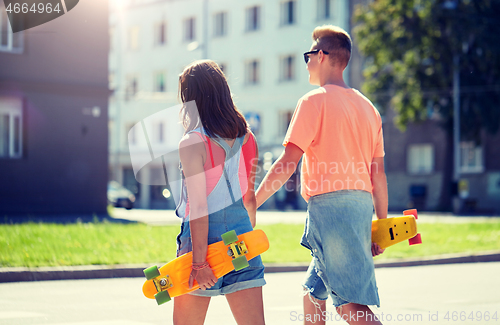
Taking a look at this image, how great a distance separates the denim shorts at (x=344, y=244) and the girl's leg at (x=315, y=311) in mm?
162

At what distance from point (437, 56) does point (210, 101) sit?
95.0 feet

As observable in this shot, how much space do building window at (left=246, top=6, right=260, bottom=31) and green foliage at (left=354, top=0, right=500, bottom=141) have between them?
10.3m

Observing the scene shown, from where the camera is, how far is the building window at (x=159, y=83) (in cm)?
4569

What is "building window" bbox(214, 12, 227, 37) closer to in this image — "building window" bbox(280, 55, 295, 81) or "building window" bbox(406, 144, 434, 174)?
"building window" bbox(280, 55, 295, 81)

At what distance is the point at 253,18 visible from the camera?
1630 inches

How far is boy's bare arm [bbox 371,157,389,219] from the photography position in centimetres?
353

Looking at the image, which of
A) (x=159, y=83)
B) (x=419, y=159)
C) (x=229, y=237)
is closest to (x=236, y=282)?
(x=229, y=237)

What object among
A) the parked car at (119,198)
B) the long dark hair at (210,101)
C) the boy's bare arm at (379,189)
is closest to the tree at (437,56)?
the parked car at (119,198)

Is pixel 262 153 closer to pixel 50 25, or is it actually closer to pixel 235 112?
pixel 50 25

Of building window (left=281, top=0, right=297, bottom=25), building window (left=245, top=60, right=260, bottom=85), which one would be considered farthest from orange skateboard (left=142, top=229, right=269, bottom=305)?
building window (left=245, top=60, right=260, bottom=85)

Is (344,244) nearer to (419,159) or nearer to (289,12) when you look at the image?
(419,159)

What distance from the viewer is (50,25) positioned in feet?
67.7

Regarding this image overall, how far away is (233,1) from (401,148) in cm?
1480

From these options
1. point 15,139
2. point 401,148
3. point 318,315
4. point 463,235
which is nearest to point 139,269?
point 318,315
